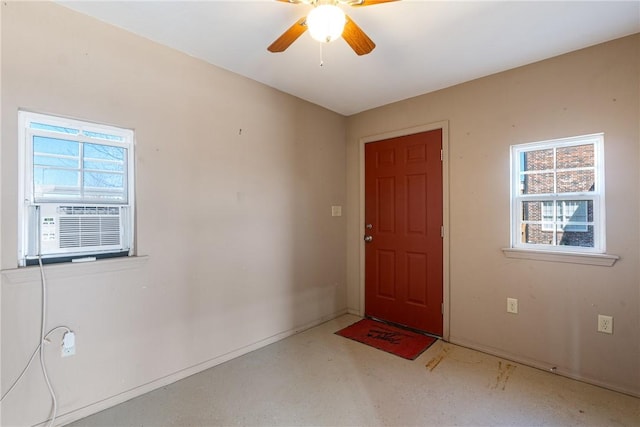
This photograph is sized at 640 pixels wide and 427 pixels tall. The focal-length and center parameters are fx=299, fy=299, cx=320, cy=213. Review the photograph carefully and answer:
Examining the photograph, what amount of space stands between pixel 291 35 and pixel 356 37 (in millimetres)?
351

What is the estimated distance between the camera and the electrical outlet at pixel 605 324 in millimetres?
2031

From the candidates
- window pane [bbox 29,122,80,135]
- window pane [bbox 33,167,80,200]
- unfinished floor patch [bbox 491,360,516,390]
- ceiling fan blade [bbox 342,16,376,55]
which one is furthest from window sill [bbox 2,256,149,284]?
unfinished floor patch [bbox 491,360,516,390]

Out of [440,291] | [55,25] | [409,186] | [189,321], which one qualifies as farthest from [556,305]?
[55,25]

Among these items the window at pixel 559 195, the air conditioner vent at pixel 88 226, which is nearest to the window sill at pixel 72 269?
the air conditioner vent at pixel 88 226

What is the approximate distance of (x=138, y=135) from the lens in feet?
6.48

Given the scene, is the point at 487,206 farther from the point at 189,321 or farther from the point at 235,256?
the point at 189,321

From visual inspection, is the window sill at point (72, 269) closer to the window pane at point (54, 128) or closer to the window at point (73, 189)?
the window at point (73, 189)

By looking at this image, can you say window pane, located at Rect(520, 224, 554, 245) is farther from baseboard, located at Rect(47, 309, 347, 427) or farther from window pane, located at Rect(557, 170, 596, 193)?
baseboard, located at Rect(47, 309, 347, 427)

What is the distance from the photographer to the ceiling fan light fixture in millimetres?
1355

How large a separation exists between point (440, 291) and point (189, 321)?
7.24 feet

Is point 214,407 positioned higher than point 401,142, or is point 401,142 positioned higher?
point 401,142

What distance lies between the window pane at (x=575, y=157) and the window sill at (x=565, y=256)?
25.6 inches

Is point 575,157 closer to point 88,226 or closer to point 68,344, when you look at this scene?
point 88,226

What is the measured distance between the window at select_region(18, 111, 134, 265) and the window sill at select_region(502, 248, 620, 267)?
2862 mm
